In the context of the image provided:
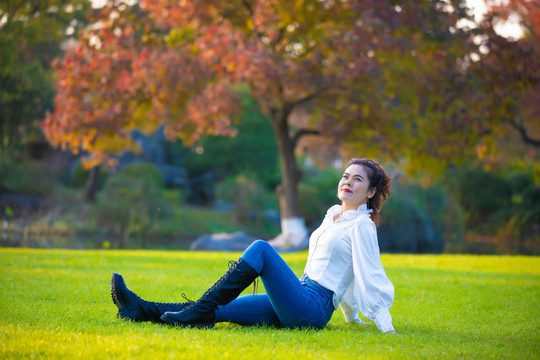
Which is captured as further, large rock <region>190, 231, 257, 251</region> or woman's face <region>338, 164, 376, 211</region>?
large rock <region>190, 231, 257, 251</region>

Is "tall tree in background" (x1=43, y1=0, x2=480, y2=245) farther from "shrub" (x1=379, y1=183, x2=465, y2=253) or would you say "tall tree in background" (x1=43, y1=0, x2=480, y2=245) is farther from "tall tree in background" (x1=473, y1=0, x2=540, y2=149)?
"shrub" (x1=379, y1=183, x2=465, y2=253)

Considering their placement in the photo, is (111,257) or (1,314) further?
(111,257)

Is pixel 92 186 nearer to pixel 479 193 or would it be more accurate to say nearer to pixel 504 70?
pixel 504 70

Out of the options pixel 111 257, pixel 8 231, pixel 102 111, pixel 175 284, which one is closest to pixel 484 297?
pixel 175 284

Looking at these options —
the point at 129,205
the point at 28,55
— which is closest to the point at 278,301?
the point at 129,205

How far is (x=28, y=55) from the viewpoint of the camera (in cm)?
2752

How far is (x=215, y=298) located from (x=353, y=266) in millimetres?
1062

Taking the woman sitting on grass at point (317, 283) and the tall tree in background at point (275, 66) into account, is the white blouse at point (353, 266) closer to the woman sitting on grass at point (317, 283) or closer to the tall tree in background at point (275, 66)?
the woman sitting on grass at point (317, 283)

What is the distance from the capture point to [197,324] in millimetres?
4316

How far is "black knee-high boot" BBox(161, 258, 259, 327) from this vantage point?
13.4 feet

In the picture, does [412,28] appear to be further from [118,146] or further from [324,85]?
[118,146]

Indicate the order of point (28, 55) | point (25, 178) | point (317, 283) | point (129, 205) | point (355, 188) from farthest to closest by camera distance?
point (28, 55) → point (25, 178) → point (129, 205) → point (355, 188) → point (317, 283)

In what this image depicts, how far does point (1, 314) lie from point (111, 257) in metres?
5.40

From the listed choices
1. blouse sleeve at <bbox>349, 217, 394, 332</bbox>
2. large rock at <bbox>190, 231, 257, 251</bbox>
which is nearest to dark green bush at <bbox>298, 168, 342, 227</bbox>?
large rock at <bbox>190, 231, 257, 251</bbox>
